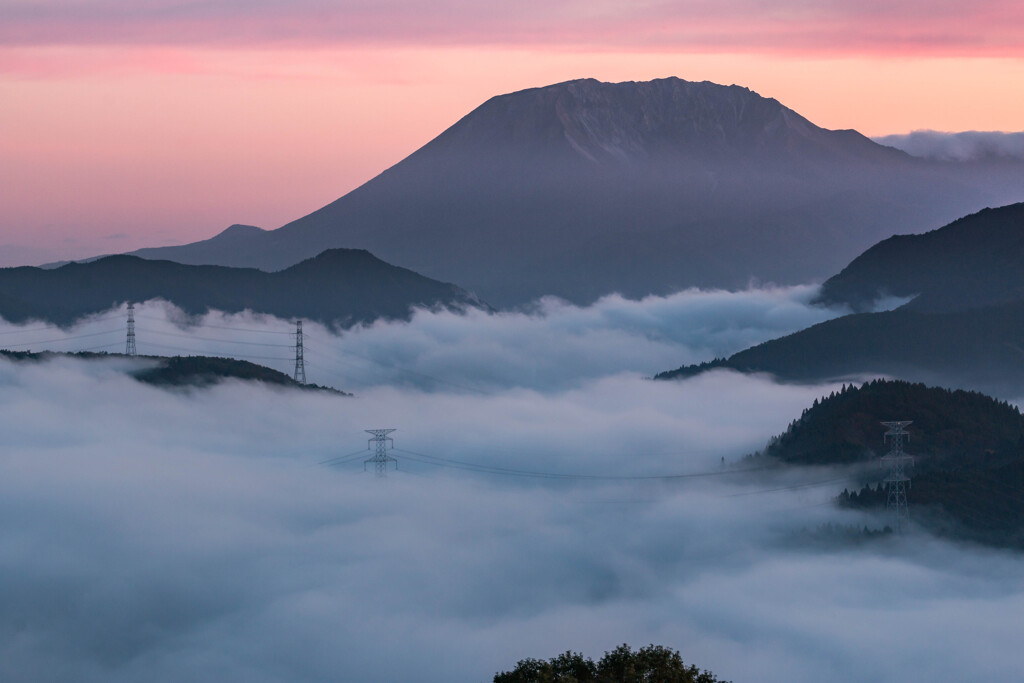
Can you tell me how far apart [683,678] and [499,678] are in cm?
1161

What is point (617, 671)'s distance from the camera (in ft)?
285

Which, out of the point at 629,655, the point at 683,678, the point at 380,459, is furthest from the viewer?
the point at 380,459

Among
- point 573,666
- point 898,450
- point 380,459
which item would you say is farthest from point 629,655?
point 380,459

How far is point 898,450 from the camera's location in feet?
579

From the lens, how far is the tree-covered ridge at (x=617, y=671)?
270 ft

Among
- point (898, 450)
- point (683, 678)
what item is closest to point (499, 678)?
point (683, 678)

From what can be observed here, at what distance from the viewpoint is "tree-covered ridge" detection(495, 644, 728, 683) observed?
270ft

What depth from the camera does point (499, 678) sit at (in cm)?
8512

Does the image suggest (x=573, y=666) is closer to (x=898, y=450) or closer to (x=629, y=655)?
(x=629, y=655)

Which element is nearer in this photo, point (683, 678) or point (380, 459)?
point (683, 678)

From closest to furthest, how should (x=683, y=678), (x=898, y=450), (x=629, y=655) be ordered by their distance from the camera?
(x=683, y=678)
(x=629, y=655)
(x=898, y=450)

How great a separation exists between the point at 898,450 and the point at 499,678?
343 feet

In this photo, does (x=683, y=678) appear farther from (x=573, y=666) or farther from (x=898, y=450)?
(x=898, y=450)

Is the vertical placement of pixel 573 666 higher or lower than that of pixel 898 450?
lower
